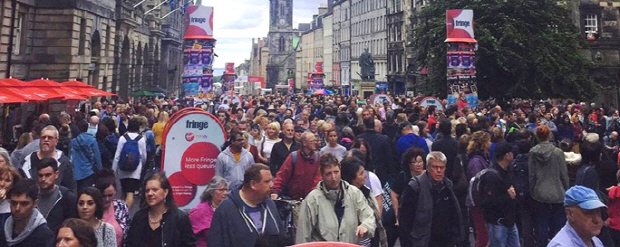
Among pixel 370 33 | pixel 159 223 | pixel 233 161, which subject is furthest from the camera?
pixel 370 33

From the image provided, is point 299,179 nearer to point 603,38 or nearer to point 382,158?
point 382,158

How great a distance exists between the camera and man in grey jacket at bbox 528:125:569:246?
335 inches

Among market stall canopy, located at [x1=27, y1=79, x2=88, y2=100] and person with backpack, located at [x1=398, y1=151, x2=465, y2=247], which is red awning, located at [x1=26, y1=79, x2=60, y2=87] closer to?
market stall canopy, located at [x1=27, y1=79, x2=88, y2=100]

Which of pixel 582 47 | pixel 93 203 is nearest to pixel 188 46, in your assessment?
pixel 93 203

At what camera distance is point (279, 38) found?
171 m

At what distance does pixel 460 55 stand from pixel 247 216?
19.0 meters

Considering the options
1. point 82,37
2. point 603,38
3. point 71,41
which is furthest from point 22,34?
point 603,38

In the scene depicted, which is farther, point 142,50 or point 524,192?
point 142,50

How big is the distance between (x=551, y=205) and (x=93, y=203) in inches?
252

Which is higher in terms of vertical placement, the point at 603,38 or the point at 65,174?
the point at 603,38

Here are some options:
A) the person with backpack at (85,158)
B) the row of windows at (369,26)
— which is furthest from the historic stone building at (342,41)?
the person with backpack at (85,158)

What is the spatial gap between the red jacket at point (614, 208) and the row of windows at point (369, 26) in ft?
246

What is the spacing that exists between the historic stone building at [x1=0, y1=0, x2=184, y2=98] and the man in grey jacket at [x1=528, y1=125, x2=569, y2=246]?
76.2ft

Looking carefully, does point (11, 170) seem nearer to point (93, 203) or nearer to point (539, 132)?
point (93, 203)
